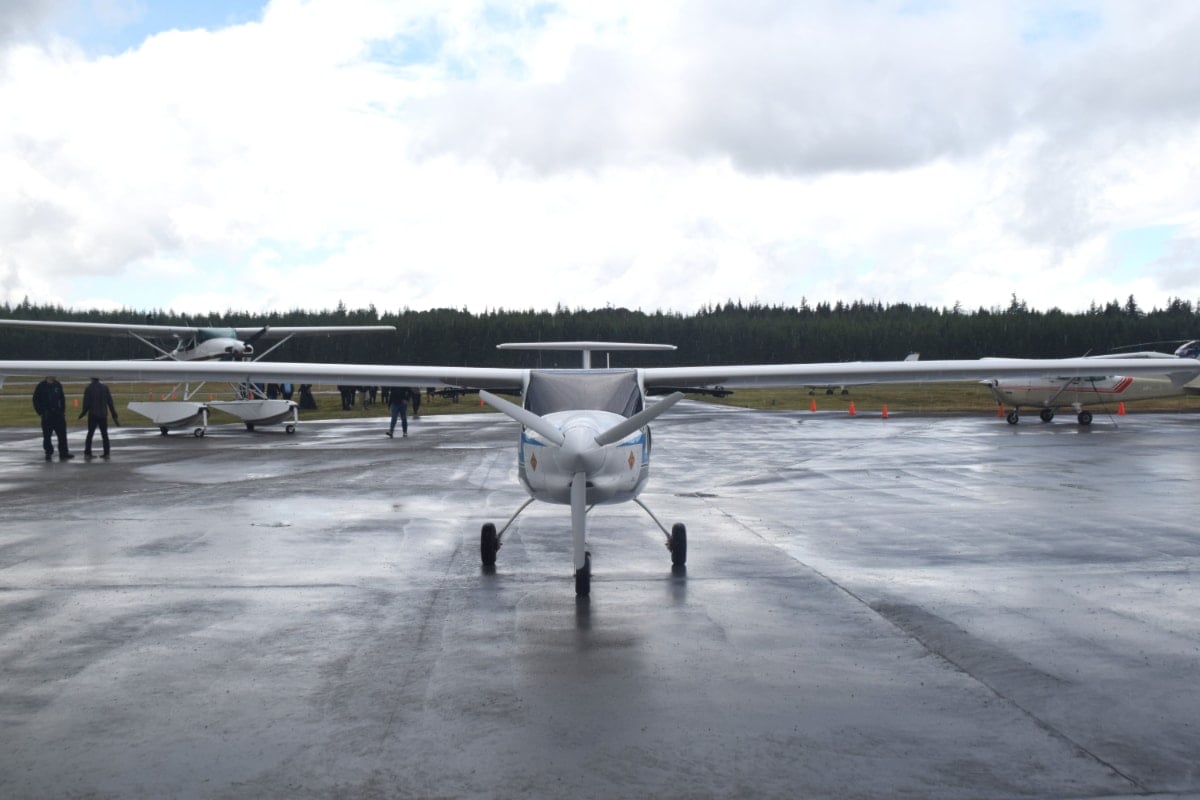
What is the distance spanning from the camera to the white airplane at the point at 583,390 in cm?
793

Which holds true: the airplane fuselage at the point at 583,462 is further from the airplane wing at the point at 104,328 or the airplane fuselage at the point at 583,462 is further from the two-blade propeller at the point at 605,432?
the airplane wing at the point at 104,328

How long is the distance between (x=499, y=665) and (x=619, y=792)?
2015mm

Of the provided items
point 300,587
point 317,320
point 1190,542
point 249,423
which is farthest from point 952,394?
point 317,320

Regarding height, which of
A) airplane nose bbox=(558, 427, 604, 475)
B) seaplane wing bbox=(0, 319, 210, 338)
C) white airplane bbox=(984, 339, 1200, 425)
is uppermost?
seaplane wing bbox=(0, 319, 210, 338)

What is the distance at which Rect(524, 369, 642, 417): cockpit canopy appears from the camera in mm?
9023

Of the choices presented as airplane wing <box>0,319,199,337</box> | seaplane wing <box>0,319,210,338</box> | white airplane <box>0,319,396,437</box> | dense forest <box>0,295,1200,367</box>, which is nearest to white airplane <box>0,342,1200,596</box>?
white airplane <box>0,319,396,437</box>

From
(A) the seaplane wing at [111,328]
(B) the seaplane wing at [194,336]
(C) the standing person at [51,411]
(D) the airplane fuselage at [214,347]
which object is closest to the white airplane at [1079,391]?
(B) the seaplane wing at [194,336]

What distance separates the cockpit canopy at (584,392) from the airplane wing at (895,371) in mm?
1462

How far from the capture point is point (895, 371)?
1127cm

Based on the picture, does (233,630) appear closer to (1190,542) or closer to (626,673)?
(626,673)

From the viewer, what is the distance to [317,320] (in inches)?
4154

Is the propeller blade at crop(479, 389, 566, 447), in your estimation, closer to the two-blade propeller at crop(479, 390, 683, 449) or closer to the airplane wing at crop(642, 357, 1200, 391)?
the two-blade propeller at crop(479, 390, 683, 449)

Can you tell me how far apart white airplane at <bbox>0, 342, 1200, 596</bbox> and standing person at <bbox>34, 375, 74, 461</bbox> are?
299 inches

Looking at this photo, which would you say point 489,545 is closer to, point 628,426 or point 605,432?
point 605,432
